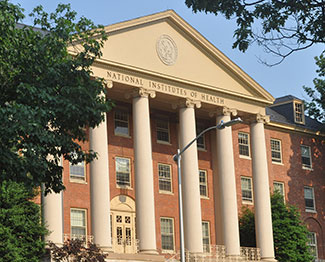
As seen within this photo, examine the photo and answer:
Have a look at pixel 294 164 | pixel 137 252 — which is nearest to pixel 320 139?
pixel 294 164

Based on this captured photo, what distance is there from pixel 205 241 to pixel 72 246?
56.5ft

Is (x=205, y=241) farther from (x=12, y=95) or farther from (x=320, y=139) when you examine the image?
(x=12, y=95)

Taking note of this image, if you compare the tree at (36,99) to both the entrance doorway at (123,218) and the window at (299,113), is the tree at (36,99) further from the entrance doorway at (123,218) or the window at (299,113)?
the window at (299,113)

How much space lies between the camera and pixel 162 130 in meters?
53.5

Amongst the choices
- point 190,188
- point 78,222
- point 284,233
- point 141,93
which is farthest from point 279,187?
point 78,222

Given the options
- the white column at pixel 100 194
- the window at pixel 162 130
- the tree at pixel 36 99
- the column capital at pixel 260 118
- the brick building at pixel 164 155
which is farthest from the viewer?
the column capital at pixel 260 118

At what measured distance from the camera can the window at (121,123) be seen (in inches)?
1994

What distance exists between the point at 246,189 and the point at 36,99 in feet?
118

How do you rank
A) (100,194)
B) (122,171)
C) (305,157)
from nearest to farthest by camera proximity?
(100,194) → (122,171) → (305,157)

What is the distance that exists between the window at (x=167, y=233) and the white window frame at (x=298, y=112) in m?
18.3

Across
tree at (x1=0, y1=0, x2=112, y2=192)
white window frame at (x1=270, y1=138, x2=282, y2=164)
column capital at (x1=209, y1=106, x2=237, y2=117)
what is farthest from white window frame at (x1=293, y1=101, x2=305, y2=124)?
tree at (x1=0, y1=0, x2=112, y2=192)

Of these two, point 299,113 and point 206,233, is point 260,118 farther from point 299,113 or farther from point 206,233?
point 299,113

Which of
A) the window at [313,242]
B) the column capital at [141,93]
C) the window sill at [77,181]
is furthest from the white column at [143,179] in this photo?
the window at [313,242]

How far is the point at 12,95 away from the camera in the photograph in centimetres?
2522
